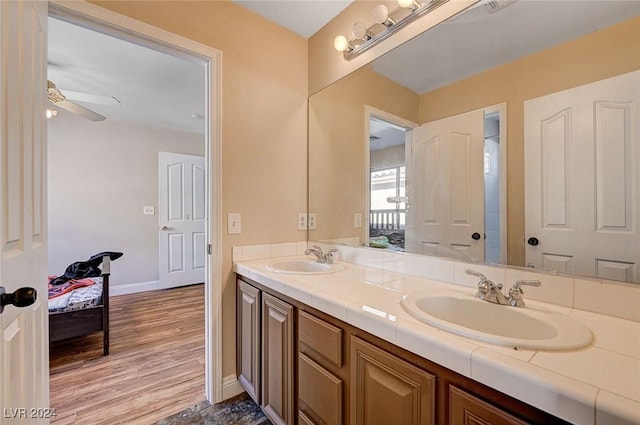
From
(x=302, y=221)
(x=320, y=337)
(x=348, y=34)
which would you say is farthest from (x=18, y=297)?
(x=348, y=34)

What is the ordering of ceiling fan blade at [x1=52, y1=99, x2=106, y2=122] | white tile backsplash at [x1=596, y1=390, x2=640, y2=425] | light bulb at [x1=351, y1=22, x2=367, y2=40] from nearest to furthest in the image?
white tile backsplash at [x1=596, y1=390, x2=640, y2=425] → light bulb at [x1=351, y1=22, x2=367, y2=40] → ceiling fan blade at [x1=52, y1=99, x2=106, y2=122]

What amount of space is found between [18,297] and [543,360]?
1.21 meters

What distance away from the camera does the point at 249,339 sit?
5.14 ft

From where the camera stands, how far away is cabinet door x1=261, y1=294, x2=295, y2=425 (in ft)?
4.14

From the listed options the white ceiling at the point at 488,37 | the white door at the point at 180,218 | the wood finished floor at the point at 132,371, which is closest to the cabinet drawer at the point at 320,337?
the wood finished floor at the point at 132,371

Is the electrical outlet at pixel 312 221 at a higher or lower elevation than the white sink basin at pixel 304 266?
higher

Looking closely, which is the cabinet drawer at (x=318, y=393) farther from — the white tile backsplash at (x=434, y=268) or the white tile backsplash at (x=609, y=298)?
the white tile backsplash at (x=609, y=298)

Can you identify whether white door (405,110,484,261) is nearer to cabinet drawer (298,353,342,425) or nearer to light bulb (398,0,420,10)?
light bulb (398,0,420,10)

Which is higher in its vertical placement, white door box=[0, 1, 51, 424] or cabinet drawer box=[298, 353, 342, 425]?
white door box=[0, 1, 51, 424]

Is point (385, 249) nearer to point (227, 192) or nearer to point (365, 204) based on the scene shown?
point (365, 204)

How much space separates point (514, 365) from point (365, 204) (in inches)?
49.6

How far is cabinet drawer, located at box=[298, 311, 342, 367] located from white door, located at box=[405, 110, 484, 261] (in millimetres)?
649

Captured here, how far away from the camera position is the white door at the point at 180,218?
13.1ft

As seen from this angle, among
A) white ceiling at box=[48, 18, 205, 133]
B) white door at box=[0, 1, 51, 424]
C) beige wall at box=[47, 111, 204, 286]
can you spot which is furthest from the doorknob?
beige wall at box=[47, 111, 204, 286]
